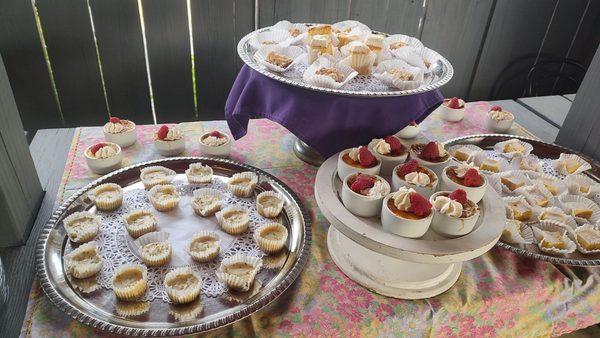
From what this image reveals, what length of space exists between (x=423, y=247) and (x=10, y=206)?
1.12m

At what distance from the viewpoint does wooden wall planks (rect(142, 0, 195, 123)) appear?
8.22 ft

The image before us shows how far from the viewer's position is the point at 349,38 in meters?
1.62

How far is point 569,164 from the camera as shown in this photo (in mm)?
1575

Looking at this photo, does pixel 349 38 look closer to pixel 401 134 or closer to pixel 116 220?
pixel 401 134

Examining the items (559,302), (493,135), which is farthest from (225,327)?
(493,135)

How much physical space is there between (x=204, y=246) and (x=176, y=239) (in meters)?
0.10

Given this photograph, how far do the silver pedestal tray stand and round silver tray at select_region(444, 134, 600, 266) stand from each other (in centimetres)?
32

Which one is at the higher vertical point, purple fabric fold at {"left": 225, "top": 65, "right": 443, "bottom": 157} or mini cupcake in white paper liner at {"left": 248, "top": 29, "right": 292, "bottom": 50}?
Answer: mini cupcake in white paper liner at {"left": 248, "top": 29, "right": 292, "bottom": 50}

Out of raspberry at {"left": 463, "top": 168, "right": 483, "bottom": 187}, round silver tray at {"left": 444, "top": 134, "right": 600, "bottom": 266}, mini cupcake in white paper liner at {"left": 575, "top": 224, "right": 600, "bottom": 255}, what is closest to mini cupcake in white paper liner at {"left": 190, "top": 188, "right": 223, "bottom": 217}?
raspberry at {"left": 463, "top": 168, "right": 483, "bottom": 187}

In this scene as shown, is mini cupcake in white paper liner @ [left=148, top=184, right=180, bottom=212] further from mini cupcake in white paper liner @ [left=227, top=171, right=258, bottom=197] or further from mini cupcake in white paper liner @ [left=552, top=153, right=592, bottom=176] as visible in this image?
mini cupcake in white paper liner @ [left=552, top=153, right=592, bottom=176]

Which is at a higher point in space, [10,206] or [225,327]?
[10,206]

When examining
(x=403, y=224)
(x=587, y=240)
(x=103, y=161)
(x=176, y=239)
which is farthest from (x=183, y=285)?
(x=587, y=240)

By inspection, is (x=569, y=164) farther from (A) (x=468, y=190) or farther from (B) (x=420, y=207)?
(B) (x=420, y=207)

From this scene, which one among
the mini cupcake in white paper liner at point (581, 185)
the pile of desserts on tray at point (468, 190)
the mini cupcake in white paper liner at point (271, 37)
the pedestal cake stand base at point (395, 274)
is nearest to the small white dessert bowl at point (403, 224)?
the pile of desserts on tray at point (468, 190)
